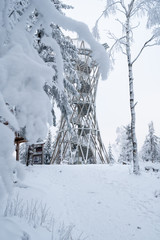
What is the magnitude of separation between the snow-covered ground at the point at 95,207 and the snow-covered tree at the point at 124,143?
21.9 metres

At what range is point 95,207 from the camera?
5.11 metres

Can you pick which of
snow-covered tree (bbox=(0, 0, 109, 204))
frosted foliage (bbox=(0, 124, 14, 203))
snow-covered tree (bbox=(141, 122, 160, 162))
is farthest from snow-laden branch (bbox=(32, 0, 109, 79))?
snow-covered tree (bbox=(141, 122, 160, 162))

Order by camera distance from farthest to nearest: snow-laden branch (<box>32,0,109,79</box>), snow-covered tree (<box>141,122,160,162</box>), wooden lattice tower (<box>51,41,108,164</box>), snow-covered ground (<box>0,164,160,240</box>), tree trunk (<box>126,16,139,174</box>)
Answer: snow-covered tree (<box>141,122,160,162</box>)
wooden lattice tower (<box>51,41,108,164</box>)
tree trunk (<box>126,16,139,174</box>)
snow-covered ground (<box>0,164,160,240</box>)
snow-laden branch (<box>32,0,109,79</box>)

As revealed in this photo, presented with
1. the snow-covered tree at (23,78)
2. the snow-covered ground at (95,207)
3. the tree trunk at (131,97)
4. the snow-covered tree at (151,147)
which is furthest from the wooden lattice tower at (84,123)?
the snow-covered tree at (151,147)

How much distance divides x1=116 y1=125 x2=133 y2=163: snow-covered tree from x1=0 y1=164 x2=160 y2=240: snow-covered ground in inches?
861

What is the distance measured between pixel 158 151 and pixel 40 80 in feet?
122

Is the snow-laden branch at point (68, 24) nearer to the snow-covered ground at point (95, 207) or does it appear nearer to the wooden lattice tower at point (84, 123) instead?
the snow-covered ground at point (95, 207)

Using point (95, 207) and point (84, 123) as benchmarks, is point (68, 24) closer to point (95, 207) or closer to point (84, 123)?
point (95, 207)

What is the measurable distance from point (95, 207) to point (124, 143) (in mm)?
26942

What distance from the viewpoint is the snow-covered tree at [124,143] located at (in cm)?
2860

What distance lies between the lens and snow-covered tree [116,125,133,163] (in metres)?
28.6

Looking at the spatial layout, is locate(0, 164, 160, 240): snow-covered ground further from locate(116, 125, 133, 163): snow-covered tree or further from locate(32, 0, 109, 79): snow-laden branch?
locate(116, 125, 133, 163): snow-covered tree

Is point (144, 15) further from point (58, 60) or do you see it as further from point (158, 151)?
point (158, 151)

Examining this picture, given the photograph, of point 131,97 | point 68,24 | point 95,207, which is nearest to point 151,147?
point 131,97
